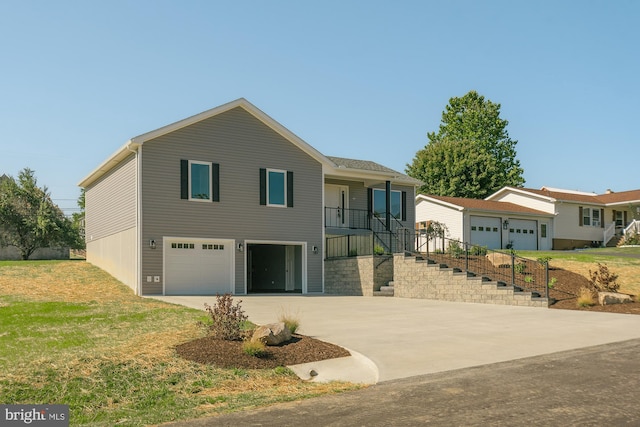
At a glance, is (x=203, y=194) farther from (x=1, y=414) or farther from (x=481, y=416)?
(x=481, y=416)

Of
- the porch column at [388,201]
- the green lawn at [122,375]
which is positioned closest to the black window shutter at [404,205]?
the porch column at [388,201]

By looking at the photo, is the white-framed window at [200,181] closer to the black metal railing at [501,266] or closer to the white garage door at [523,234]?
the black metal railing at [501,266]

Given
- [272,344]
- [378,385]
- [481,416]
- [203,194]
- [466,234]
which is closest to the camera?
[481,416]

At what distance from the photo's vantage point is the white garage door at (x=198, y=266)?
21.1 metres

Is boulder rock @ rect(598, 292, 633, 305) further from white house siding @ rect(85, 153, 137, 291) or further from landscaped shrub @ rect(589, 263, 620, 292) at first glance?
white house siding @ rect(85, 153, 137, 291)

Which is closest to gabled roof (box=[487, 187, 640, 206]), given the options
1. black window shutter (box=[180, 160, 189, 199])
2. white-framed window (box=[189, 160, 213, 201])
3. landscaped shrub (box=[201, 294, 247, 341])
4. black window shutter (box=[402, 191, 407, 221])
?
black window shutter (box=[402, 191, 407, 221])

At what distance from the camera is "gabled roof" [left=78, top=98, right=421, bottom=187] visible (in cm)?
2080

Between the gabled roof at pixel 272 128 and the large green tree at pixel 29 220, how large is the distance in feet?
22.6

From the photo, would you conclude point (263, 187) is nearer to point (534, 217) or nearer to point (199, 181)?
point (199, 181)

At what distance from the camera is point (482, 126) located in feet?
197

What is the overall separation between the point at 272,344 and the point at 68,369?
341cm

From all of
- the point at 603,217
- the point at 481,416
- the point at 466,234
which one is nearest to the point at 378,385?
the point at 481,416

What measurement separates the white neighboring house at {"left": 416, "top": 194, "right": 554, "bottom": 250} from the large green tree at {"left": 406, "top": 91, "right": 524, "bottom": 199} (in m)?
11.5

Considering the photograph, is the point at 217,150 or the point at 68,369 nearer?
the point at 68,369
